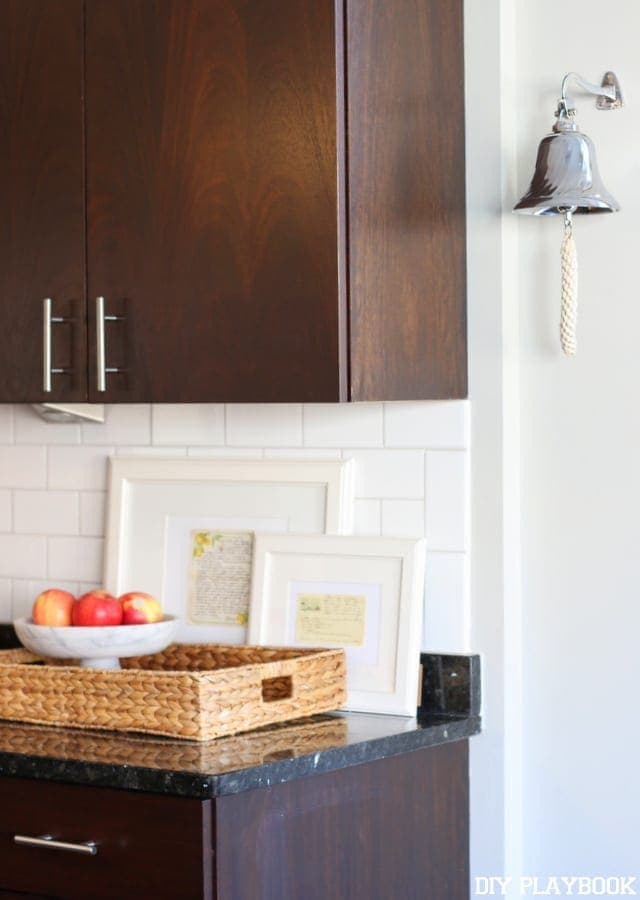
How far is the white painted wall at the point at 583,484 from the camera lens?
7.71 ft

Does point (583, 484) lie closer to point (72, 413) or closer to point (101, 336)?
point (101, 336)

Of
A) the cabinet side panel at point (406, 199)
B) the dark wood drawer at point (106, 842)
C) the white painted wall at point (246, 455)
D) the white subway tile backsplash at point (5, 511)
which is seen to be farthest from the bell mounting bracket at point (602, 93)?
the white subway tile backsplash at point (5, 511)

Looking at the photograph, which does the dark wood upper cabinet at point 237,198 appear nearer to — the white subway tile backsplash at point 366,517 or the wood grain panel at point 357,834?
the white subway tile backsplash at point 366,517

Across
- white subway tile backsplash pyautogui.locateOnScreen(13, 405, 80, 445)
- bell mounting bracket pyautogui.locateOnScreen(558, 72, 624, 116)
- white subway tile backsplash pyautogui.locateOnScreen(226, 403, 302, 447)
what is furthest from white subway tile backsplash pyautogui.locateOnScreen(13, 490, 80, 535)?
bell mounting bracket pyautogui.locateOnScreen(558, 72, 624, 116)

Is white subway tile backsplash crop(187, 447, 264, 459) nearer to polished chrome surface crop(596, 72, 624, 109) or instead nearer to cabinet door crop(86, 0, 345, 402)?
cabinet door crop(86, 0, 345, 402)

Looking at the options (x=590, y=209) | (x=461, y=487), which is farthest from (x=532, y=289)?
(x=461, y=487)

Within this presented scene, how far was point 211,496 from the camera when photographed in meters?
2.66

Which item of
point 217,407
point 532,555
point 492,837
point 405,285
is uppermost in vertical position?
point 405,285

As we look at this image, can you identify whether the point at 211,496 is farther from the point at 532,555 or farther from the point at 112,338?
the point at 532,555

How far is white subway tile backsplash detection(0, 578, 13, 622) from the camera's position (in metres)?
2.92

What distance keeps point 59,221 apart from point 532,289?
829 millimetres

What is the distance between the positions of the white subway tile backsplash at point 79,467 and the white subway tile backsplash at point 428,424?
619mm

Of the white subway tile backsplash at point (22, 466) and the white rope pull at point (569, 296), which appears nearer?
the white rope pull at point (569, 296)

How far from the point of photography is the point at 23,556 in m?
2.91
